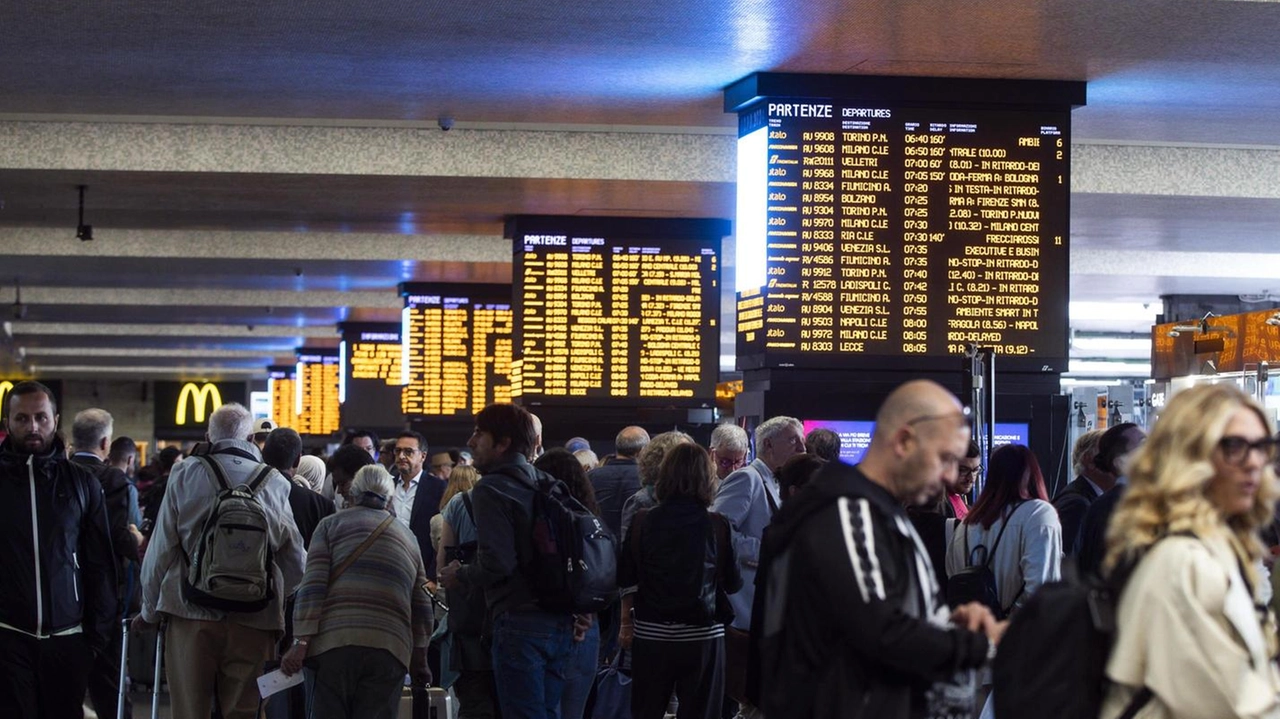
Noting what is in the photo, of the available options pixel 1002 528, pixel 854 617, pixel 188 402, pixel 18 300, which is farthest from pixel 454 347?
pixel 188 402

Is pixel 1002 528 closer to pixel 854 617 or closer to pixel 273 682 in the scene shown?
pixel 854 617

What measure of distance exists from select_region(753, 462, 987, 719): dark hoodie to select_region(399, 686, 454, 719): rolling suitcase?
4.46 meters

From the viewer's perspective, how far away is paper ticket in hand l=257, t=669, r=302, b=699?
22.2ft

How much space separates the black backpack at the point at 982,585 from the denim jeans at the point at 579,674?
1359 millimetres

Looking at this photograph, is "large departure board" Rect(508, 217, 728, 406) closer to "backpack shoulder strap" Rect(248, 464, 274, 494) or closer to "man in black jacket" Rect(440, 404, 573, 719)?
"backpack shoulder strap" Rect(248, 464, 274, 494)

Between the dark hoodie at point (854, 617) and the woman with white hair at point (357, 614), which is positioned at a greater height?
the dark hoodie at point (854, 617)

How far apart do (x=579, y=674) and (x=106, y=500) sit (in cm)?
378

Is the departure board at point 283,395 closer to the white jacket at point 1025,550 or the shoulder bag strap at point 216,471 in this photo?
the shoulder bag strap at point 216,471

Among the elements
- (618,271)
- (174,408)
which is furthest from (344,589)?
(174,408)

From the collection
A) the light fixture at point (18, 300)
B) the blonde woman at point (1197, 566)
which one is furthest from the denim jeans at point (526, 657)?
the light fixture at point (18, 300)

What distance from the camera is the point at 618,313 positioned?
1430cm

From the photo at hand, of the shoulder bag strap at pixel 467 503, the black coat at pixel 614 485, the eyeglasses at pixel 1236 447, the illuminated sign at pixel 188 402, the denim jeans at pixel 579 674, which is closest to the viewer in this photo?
the eyeglasses at pixel 1236 447

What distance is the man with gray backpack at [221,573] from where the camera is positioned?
676 centimetres

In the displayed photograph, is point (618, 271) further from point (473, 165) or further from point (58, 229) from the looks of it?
point (58, 229)
